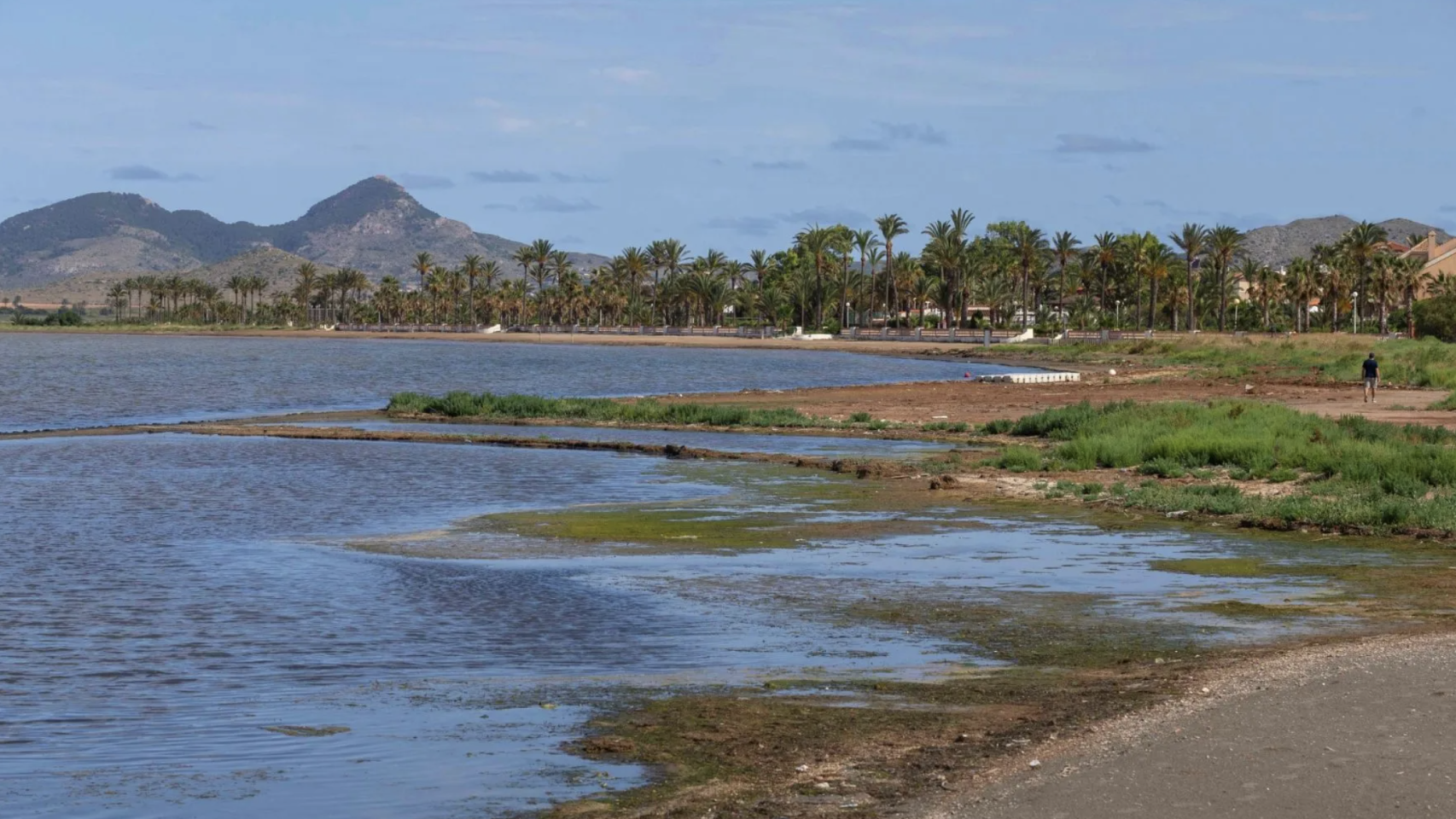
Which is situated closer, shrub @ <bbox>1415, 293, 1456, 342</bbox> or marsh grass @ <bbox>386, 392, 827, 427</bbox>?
marsh grass @ <bbox>386, 392, 827, 427</bbox>

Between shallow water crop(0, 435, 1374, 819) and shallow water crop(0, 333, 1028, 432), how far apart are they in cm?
3329

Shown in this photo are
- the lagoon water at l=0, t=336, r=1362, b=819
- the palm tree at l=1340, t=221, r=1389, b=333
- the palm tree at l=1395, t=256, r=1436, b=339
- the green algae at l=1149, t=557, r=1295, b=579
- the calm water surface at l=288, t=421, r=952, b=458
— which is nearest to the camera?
the lagoon water at l=0, t=336, r=1362, b=819

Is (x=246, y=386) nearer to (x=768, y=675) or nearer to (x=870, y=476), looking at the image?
(x=870, y=476)

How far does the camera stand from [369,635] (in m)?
17.4

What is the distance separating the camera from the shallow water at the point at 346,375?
7012 centimetres

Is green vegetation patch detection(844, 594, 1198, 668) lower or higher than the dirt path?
lower

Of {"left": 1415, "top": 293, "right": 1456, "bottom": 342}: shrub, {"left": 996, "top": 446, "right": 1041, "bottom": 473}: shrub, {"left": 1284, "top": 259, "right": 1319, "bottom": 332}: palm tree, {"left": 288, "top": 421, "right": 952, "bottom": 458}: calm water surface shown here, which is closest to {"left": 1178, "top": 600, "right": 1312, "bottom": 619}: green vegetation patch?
{"left": 996, "top": 446, "right": 1041, "bottom": 473}: shrub

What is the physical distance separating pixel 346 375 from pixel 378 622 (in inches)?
3524

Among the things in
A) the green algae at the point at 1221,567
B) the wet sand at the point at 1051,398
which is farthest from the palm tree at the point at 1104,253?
the green algae at the point at 1221,567

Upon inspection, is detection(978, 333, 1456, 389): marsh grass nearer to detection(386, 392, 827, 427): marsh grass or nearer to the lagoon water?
detection(386, 392, 827, 427): marsh grass

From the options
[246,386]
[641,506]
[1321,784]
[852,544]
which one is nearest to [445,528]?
[641,506]

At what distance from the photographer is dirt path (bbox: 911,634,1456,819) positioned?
9734 mm

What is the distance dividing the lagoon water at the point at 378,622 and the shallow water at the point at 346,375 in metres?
29.0

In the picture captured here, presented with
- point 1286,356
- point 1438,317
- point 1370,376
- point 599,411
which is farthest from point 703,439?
point 1438,317
